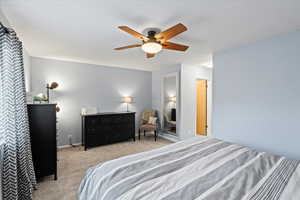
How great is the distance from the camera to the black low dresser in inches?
140

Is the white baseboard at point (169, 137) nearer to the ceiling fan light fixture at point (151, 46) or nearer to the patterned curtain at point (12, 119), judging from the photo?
the ceiling fan light fixture at point (151, 46)

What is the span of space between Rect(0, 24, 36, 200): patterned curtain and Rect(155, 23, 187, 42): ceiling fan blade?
67.2 inches

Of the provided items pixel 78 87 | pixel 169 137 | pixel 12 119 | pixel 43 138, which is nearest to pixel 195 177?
pixel 12 119

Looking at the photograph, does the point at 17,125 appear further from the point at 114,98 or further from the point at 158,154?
the point at 114,98

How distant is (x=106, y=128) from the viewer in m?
3.81

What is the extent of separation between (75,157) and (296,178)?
139 inches

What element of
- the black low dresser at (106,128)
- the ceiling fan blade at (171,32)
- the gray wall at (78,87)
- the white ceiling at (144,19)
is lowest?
the black low dresser at (106,128)

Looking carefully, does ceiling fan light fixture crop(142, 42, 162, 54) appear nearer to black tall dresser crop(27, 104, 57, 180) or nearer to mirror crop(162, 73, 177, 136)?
black tall dresser crop(27, 104, 57, 180)

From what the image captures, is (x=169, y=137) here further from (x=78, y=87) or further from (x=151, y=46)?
(x=151, y=46)

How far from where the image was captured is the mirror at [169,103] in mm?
4328

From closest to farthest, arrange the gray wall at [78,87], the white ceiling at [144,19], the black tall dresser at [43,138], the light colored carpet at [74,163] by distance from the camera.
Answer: the white ceiling at [144,19]
the light colored carpet at [74,163]
the black tall dresser at [43,138]
the gray wall at [78,87]

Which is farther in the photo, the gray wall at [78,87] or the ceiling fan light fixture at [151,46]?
the gray wall at [78,87]

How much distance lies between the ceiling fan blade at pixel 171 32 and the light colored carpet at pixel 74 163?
2.45 meters

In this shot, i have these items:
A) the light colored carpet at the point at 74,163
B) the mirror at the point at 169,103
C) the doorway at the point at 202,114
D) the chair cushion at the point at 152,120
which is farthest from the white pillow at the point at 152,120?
the doorway at the point at 202,114
